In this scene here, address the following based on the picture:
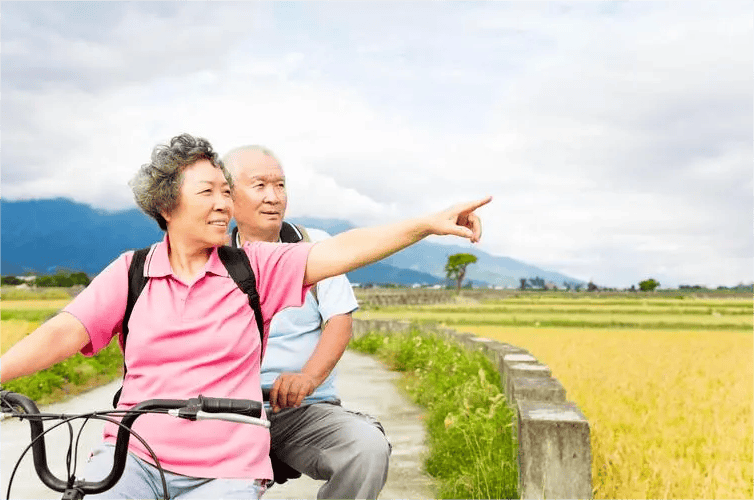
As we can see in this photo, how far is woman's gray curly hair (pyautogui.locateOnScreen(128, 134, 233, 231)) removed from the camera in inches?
99.4

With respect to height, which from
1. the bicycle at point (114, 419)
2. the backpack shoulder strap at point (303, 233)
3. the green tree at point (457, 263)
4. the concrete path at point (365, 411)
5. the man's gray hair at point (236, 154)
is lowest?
the concrete path at point (365, 411)

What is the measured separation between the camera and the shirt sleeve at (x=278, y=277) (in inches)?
102

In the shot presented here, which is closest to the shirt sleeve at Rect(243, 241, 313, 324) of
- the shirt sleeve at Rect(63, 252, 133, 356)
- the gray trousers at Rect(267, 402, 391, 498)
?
the shirt sleeve at Rect(63, 252, 133, 356)

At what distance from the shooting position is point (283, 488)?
222 inches

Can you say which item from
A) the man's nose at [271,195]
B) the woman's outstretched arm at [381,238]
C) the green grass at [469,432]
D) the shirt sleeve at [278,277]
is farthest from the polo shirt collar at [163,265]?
the green grass at [469,432]

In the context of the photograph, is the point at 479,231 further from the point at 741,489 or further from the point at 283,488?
the point at 283,488

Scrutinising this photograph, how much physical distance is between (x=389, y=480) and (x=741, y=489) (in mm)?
2400

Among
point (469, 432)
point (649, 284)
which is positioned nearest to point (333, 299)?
point (469, 432)

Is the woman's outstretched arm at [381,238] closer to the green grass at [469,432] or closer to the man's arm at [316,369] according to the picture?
the man's arm at [316,369]

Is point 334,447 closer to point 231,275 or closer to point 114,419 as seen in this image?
point 231,275

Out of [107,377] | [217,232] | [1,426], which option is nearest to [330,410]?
[217,232]

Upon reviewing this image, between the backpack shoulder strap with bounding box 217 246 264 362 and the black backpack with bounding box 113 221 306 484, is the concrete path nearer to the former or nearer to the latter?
the black backpack with bounding box 113 221 306 484

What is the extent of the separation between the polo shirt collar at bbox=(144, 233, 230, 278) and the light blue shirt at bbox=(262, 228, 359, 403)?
0.69 meters

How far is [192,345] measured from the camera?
2.41 meters
